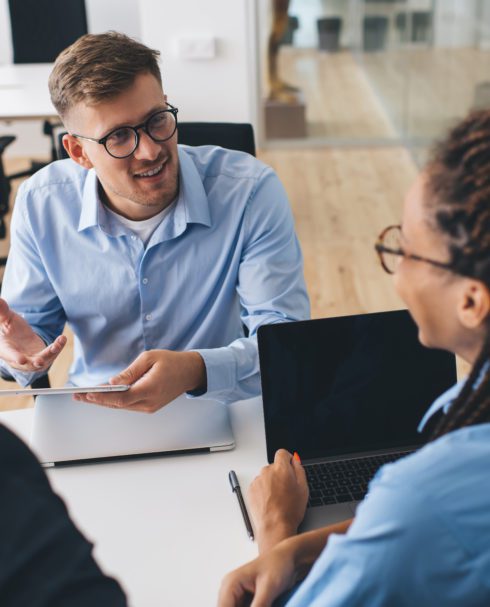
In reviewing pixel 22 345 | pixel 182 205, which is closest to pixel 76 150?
pixel 182 205

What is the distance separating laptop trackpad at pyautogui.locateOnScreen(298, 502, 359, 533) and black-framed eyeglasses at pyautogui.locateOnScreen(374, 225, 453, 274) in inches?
15.3

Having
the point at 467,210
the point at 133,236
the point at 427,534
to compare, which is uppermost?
the point at 467,210

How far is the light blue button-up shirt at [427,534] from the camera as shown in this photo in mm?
672

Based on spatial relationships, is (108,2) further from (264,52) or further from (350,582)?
(350,582)

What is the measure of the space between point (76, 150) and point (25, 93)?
2352 millimetres

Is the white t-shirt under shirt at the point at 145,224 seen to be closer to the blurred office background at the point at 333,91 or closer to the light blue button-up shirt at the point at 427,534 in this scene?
the light blue button-up shirt at the point at 427,534

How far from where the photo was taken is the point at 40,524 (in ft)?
1.89

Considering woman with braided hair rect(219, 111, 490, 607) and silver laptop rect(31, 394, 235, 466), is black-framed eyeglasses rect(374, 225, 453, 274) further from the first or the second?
silver laptop rect(31, 394, 235, 466)

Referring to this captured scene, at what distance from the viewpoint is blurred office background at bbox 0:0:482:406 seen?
12.7 ft

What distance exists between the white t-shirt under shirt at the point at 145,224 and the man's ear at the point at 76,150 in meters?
0.11

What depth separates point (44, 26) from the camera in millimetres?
4152

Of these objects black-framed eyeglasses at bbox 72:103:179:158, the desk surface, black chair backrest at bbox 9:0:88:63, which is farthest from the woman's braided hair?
black chair backrest at bbox 9:0:88:63

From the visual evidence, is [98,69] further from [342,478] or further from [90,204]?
[342,478]

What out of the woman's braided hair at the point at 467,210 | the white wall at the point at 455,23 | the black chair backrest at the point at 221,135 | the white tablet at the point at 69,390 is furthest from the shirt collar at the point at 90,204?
the white wall at the point at 455,23
